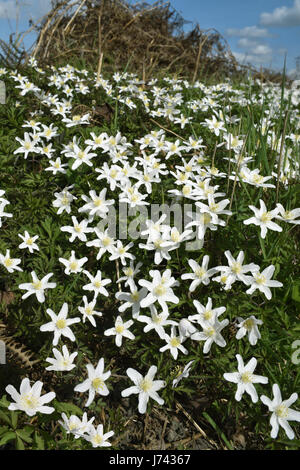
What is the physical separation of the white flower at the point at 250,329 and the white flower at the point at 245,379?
0.44ft

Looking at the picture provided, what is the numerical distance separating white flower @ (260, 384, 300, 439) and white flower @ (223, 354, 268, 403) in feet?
0.23

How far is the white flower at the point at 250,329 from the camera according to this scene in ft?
6.68

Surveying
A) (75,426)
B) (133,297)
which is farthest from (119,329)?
(75,426)

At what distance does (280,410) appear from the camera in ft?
6.02

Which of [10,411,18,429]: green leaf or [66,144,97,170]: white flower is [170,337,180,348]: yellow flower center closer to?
[10,411,18,429]: green leaf

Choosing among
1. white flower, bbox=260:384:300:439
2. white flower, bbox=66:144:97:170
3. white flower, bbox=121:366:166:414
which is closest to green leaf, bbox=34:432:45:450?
white flower, bbox=121:366:166:414

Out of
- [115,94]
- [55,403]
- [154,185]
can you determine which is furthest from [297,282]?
[115,94]

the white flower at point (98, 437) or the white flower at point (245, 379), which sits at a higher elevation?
the white flower at point (245, 379)

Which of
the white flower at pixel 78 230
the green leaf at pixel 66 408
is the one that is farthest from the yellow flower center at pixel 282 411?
the white flower at pixel 78 230

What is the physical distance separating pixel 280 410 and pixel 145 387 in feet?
2.32

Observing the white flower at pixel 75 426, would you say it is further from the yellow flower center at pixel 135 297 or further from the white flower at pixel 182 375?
the yellow flower center at pixel 135 297

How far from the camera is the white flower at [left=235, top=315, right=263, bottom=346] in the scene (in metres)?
2.04

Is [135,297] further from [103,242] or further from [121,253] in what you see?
[103,242]
